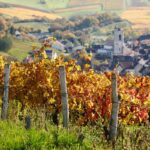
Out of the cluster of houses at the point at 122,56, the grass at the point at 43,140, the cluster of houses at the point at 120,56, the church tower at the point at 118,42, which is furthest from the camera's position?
the church tower at the point at 118,42

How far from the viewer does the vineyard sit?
14.7 m

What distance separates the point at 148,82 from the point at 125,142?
8.11m

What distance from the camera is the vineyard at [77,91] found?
1469 centimetres

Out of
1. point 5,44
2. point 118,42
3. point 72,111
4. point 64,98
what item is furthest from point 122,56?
point 64,98

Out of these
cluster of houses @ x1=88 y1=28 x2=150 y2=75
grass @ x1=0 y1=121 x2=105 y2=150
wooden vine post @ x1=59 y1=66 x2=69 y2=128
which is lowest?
grass @ x1=0 y1=121 x2=105 y2=150

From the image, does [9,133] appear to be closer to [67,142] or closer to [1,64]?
[67,142]

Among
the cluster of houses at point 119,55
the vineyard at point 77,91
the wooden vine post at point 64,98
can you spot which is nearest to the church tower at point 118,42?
the cluster of houses at point 119,55

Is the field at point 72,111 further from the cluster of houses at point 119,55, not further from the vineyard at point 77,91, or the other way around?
the cluster of houses at point 119,55

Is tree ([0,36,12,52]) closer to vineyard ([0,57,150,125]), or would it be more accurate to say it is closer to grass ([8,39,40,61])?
grass ([8,39,40,61])

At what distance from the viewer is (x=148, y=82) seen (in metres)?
17.1

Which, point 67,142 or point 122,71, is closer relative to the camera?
point 67,142

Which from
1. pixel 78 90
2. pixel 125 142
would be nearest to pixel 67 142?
pixel 125 142

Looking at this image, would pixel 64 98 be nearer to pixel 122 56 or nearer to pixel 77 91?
pixel 77 91

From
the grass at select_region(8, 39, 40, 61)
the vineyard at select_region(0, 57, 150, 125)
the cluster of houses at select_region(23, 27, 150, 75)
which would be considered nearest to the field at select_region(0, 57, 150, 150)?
the vineyard at select_region(0, 57, 150, 125)
